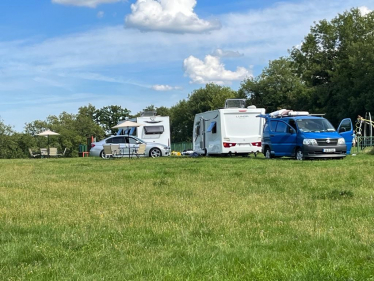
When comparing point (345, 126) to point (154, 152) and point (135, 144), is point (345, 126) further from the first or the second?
A: point (135, 144)

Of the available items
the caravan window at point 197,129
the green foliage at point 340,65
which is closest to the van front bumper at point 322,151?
the caravan window at point 197,129

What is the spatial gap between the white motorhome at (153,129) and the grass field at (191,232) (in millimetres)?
20024

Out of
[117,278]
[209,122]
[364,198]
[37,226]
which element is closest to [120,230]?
[37,226]

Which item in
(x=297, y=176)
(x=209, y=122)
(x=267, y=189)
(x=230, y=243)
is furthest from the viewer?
(x=209, y=122)

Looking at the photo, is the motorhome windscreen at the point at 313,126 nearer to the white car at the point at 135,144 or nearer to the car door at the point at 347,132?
the car door at the point at 347,132

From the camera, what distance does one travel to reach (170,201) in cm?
863

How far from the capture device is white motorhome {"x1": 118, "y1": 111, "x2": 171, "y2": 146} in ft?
101

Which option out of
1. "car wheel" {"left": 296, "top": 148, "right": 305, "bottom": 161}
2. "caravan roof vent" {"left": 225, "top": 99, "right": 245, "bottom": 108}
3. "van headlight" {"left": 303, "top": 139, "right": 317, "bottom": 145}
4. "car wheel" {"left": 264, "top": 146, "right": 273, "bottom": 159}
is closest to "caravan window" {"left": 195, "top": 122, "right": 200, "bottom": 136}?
"caravan roof vent" {"left": 225, "top": 99, "right": 245, "bottom": 108}

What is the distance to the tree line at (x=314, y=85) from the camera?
52.1m

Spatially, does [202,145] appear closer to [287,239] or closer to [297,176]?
[297,176]

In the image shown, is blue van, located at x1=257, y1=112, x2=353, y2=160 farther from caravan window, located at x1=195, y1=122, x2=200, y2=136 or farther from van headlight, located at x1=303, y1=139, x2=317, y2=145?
caravan window, located at x1=195, y1=122, x2=200, y2=136

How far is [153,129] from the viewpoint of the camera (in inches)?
1225

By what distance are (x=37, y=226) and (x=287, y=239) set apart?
3.39 m

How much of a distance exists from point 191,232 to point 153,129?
25.2 metres
